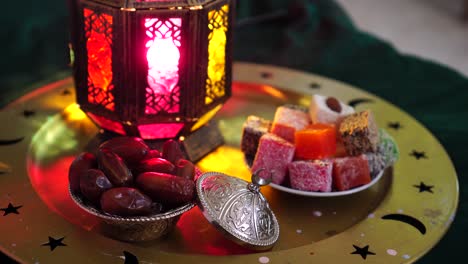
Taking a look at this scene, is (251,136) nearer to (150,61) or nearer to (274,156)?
(274,156)

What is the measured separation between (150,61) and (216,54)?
116 millimetres

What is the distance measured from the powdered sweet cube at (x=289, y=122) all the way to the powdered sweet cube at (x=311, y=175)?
0.27 ft

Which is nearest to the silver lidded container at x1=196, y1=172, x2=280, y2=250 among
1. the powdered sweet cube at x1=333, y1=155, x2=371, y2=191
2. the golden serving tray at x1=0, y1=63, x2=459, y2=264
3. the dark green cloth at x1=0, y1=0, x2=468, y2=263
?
the golden serving tray at x1=0, y1=63, x2=459, y2=264

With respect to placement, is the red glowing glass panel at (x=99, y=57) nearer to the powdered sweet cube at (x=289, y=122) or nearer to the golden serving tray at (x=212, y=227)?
the golden serving tray at (x=212, y=227)

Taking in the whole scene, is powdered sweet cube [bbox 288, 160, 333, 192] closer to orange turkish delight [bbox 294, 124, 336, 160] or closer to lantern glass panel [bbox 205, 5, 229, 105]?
orange turkish delight [bbox 294, 124, 336, 160]

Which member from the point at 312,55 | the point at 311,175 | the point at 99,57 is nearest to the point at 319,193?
the point at 311,175

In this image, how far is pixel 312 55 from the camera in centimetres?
146

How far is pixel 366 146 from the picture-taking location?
94 centimetres

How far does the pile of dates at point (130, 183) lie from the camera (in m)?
0.76

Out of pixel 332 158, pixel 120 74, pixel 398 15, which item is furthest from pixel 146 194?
pixel 398 15

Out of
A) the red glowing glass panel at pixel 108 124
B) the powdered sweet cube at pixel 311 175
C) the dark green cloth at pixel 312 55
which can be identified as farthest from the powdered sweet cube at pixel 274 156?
the dark green cloth at pixel 312 55

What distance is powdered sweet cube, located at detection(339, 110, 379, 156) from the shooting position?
93 cm

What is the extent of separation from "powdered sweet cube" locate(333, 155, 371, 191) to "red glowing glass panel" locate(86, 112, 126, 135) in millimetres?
324

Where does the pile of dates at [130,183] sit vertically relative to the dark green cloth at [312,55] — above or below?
above
